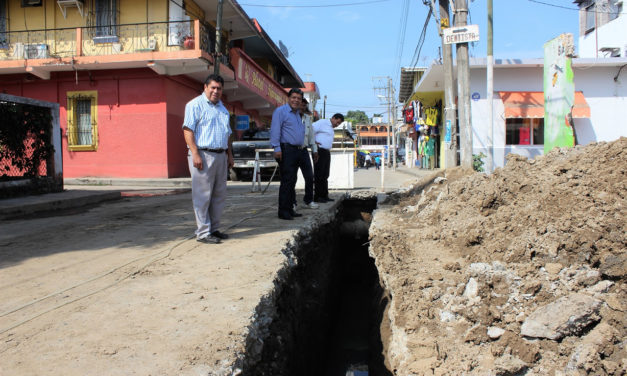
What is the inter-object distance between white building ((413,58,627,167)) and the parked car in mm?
6318

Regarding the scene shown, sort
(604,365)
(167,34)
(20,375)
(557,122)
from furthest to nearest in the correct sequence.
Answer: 1. (167,34)
2. (557,122)
3. (604,365)
4. (20,375)

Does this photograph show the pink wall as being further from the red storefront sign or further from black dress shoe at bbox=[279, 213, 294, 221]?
black dress shoe at bbox=[279, 213, 294, 221]

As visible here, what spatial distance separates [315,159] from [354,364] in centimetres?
301

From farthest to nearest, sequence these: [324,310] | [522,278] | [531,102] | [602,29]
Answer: [602,29], [531,102], [324,310], [522,278]

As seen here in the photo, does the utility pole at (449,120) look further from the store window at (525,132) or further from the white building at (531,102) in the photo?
the store window at (525,132)

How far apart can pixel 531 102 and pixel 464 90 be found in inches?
298

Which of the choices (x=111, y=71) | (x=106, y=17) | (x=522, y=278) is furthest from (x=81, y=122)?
(x=522, y=278)

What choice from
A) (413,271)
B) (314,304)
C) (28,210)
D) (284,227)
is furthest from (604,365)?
(28,210)

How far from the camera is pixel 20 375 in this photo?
1751 mm

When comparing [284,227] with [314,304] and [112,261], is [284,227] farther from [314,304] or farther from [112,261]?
[112,261]

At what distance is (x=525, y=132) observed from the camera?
51.9ft

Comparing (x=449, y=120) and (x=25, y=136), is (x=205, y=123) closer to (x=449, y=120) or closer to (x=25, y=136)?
(x=25, y=136)

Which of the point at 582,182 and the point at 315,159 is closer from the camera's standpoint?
the point at 582,182

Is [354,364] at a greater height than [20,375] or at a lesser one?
lesser
